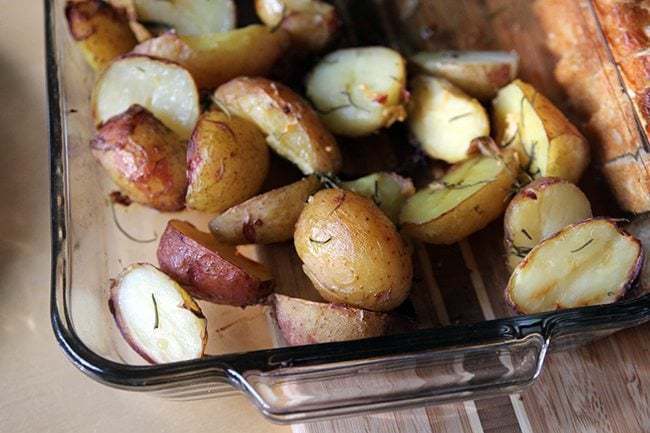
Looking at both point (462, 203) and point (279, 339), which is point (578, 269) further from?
point (279, 339)

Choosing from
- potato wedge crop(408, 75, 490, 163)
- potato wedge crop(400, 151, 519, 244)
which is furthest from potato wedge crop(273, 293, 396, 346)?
potato wedge crop(408, 75, 490, 163)

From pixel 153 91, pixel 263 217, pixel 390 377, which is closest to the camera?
pixel 390 377

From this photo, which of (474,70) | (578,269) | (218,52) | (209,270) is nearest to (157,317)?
(209,270)

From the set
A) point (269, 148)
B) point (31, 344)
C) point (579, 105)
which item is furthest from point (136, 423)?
point (579, 105)

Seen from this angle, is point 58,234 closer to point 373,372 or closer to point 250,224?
point 250,224

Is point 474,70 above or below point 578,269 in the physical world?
above

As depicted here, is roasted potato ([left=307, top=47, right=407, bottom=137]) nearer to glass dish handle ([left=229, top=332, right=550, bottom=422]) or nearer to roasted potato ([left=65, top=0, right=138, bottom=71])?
roasted potato ([left=65, top=0, right=138, bottom=71])
